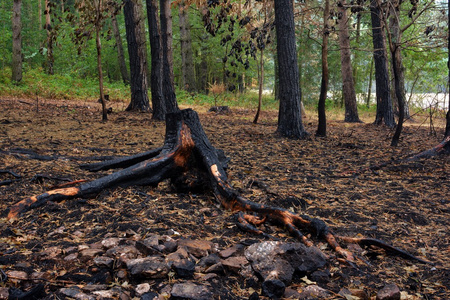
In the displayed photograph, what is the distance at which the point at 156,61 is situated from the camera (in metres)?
12.0

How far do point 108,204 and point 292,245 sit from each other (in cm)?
212

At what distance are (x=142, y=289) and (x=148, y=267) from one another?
18 centimetres

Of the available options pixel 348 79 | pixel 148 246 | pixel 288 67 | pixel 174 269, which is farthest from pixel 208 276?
pixel 348 79

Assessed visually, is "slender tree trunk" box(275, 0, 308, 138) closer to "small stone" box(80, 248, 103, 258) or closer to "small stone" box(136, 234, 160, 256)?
"small stone" box(136, 234, 160, 256)

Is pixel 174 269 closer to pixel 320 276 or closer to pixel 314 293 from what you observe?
pixel 314 293

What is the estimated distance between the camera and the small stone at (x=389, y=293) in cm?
256

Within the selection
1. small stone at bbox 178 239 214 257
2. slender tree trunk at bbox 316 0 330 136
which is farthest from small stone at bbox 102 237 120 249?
slender tree trunk at bbox 316 0 330 136

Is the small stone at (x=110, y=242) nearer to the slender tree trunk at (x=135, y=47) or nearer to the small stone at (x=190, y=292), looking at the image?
the small stone at (x=190, y=292)

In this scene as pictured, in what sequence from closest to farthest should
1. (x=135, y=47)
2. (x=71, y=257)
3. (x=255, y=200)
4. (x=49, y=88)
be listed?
(x=71, y=257) → (x=255, y=200) → (x=135, y=47) → (x=49, y=88)

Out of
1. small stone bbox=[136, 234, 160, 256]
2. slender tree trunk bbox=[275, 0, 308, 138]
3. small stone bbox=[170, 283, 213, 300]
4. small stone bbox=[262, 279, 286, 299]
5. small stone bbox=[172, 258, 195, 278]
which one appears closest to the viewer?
small stone bbox=[170, 283, 213, 300]

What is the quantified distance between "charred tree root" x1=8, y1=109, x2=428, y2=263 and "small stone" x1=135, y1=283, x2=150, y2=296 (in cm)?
135

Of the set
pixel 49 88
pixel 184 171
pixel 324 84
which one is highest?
pixel 49 88

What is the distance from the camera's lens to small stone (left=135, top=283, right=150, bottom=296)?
240cm

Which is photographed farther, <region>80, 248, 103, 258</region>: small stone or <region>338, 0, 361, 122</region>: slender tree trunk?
→ <region>338, 0, 361, 122</region>: slender tree trunk
